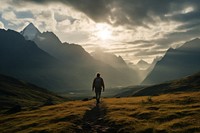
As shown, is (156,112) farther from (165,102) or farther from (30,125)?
(30,125)

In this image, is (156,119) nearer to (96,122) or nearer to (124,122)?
(124,122)

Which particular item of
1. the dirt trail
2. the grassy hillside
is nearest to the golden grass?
the grassy hillside

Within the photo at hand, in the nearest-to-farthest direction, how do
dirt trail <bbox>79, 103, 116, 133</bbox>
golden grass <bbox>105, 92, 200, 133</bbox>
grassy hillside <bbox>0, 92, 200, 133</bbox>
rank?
golden grass <bbox>105, 92, 200, 133</bbox>
grassy hillside <bbox>0, 92, 200, 133</bbox>
dirt trail <bbox>79, 103, 116, 133</bbox>

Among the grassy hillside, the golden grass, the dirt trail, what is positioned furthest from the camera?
the dirt trail

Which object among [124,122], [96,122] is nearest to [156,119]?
[124,122]

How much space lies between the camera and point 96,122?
133 feet

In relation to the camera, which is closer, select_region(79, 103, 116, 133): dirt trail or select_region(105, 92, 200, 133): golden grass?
select_region(105, 92, 200, 133): golden grass

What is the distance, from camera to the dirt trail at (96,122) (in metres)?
36.4

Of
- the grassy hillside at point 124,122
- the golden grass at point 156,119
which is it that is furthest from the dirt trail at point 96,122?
the golden grass at point 156,119

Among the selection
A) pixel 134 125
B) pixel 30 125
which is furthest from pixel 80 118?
pixel 134 125

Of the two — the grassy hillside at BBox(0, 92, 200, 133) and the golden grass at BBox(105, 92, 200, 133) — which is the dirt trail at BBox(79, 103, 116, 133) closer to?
the grassy hillside at BBox(0, 92, 200, 133)

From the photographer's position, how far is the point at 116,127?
37.0 metres

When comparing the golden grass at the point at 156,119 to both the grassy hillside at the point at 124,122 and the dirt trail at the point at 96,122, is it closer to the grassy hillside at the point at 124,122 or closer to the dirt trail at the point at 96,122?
the grassy hillside at the point at 124,122

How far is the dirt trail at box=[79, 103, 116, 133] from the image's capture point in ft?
119
